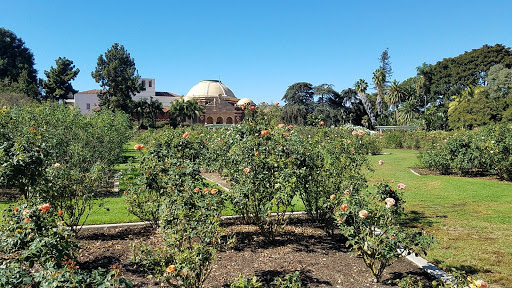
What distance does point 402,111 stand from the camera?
46.1 m

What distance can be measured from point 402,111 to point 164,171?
46.8 m

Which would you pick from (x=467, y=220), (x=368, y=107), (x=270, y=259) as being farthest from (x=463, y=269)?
(x=368, y=107)

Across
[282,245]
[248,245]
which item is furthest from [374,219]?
[248,245]

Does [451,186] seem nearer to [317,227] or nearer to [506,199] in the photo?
[506,199]

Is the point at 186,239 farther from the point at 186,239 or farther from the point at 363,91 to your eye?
the point at 363,91

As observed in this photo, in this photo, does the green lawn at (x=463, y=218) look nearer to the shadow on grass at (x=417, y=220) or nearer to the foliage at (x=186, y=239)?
the shadow on grass at (x=417, y=220)

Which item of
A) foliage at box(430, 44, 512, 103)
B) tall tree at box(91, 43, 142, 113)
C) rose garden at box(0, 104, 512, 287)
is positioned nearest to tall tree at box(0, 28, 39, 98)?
tall tree at box(91, 43, 142, 113)

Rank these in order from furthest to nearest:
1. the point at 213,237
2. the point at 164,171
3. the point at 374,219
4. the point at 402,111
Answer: the point at 402,111 → the point at 164,171 → the point at 374,219 → the point at 213,237

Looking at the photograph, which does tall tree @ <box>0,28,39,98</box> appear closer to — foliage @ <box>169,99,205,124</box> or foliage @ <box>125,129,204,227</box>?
foliage @ <box>169,99,205,124</box>

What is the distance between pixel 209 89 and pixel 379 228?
62.0m

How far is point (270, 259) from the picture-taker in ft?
13.5

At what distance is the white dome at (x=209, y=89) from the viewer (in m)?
63.2

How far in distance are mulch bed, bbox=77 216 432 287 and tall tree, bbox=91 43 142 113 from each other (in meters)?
40.7

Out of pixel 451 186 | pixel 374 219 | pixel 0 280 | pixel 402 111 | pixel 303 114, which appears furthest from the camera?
pixel 402 111
